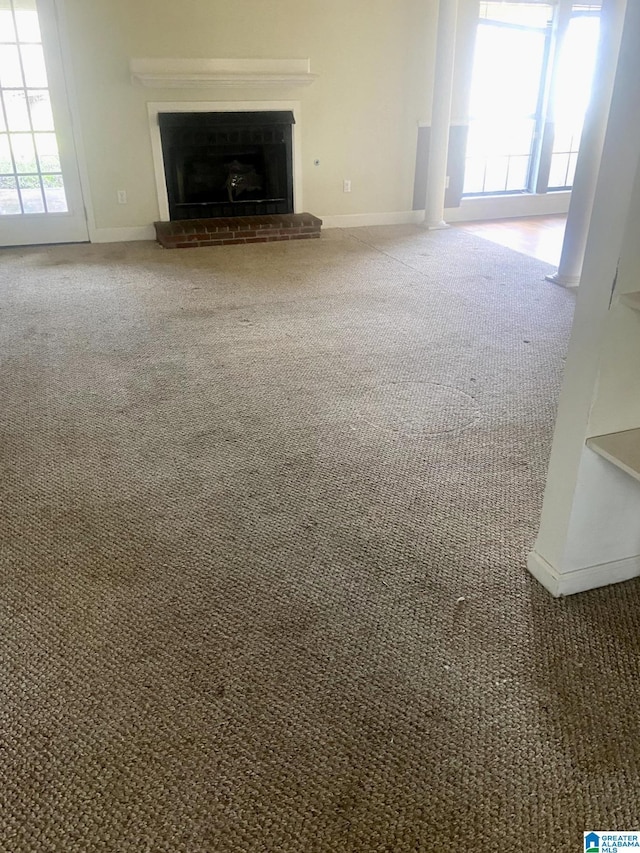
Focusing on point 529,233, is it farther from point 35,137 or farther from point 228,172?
point 35,137

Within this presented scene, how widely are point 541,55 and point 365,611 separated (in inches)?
264

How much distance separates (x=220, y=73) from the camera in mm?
5352

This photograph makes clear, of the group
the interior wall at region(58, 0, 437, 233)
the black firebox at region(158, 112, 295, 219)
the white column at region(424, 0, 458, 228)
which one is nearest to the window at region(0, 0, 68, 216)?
the interior wall at region(58, 0, 437, 233)

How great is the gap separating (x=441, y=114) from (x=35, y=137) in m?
3.47

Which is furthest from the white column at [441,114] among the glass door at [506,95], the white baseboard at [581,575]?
the white baseboard at [581,575]

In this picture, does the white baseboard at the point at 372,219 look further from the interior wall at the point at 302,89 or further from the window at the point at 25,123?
the window at the point at 25,123

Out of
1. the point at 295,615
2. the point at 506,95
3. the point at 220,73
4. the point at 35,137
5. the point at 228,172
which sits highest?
the point at 220,73

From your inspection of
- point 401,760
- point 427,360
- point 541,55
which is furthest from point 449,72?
point 401,760

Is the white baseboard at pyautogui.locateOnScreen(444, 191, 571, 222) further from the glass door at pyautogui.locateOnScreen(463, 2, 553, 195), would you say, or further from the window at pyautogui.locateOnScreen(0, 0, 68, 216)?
the window at pyautogui.locateOnScreen(0, 0, 68, 216)

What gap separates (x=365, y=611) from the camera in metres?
1.68

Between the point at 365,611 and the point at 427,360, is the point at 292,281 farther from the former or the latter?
the point at 365,611

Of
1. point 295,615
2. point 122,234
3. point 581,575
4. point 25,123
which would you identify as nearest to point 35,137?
point 25,123

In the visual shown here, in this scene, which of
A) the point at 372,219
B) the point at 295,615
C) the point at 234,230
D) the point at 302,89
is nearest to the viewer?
the point at 295,615

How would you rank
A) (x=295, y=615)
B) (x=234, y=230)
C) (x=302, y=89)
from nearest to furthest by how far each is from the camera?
(x=295, y=615) < (x=234, y=230) < (x=302, y=89)
